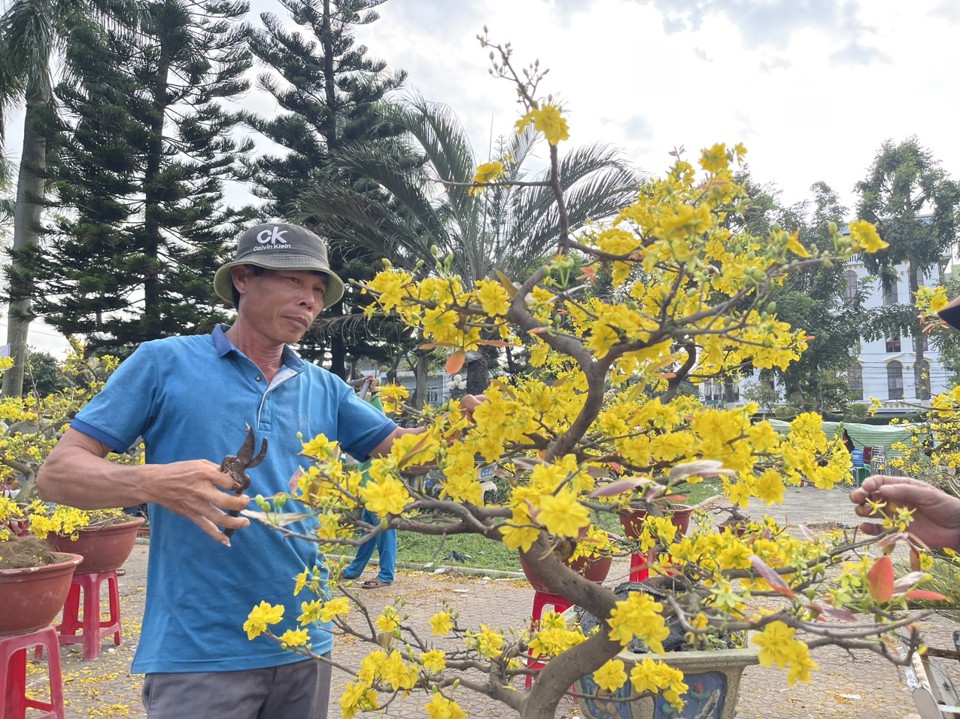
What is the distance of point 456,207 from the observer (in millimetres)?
9305

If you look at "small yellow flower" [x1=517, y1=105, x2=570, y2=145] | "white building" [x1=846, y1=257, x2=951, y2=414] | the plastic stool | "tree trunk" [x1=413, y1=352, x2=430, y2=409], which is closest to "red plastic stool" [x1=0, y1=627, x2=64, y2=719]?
the plastic stool

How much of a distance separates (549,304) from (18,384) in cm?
1410

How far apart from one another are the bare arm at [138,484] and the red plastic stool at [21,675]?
86.1 inches

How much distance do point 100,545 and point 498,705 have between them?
2.68 meters

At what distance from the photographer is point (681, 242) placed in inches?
41.4

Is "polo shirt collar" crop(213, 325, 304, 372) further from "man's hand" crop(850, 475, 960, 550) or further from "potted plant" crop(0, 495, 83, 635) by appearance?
"potted plant" crop(0, 495, 83, 635)

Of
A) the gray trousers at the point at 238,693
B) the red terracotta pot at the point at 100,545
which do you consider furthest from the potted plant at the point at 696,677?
the red terracotta pot at the point at 100,545

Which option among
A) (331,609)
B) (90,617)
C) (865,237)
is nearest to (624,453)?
(865,237)

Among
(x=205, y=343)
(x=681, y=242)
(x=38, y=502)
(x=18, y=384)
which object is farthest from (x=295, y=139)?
(x=681, y=242)

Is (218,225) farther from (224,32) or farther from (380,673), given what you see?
(380,673)

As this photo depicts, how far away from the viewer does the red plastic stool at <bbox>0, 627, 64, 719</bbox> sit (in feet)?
10.6

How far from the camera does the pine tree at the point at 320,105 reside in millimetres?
14609

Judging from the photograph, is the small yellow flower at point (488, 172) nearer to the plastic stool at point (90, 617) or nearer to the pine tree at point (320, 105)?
the plastic stool at point (90, 617)

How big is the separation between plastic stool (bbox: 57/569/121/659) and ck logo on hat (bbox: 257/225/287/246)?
11.6 ft
